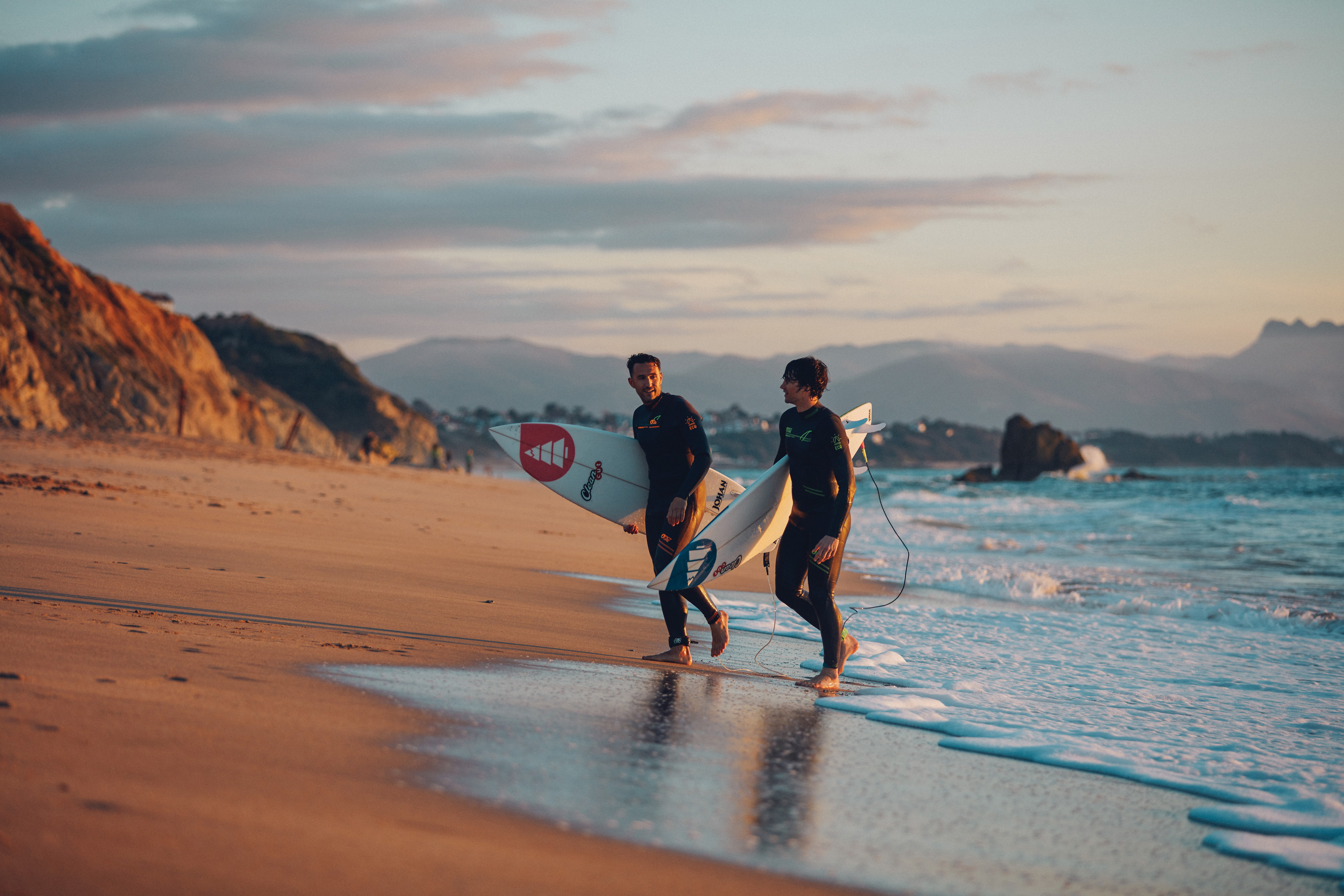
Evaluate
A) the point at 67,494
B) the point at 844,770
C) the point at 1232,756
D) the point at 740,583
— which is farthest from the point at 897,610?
the point at 67,494

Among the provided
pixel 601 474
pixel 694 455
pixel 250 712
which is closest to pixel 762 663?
pixel 694 455

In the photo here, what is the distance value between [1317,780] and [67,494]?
1010 centimetres

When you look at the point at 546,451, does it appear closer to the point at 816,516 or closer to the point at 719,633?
the point at 719,633

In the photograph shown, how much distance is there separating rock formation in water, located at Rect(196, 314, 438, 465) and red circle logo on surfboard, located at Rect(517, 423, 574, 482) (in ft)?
172

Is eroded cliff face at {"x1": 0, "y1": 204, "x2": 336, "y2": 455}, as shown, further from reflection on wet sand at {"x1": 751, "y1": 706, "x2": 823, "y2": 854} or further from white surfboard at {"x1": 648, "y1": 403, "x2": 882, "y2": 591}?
reflection on wet sand at {"x1": 751, "y1": 706, "x2": 823, "y2": 854}

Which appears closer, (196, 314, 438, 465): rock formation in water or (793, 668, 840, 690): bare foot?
(793, 668, 840, 690): bare foot

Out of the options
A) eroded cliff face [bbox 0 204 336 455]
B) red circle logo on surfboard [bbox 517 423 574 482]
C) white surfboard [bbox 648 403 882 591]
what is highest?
eroded cliff face [bbox 0 204 336 455]

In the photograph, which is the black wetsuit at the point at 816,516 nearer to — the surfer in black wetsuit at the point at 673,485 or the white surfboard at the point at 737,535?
the white surfboard at the point at 737,535

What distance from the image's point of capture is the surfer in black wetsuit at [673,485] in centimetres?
541

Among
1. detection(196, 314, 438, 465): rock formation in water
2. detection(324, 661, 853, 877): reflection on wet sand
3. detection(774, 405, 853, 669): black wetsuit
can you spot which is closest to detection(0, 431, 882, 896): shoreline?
detection(324, 661, 853, 877): reflection on wet sand

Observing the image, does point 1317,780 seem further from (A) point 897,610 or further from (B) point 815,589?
(A) point 897,610

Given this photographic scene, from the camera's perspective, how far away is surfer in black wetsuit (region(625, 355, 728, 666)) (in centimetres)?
541

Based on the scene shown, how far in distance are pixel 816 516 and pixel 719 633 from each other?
94cm

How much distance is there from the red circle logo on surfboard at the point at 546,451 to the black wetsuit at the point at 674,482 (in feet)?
4.73
